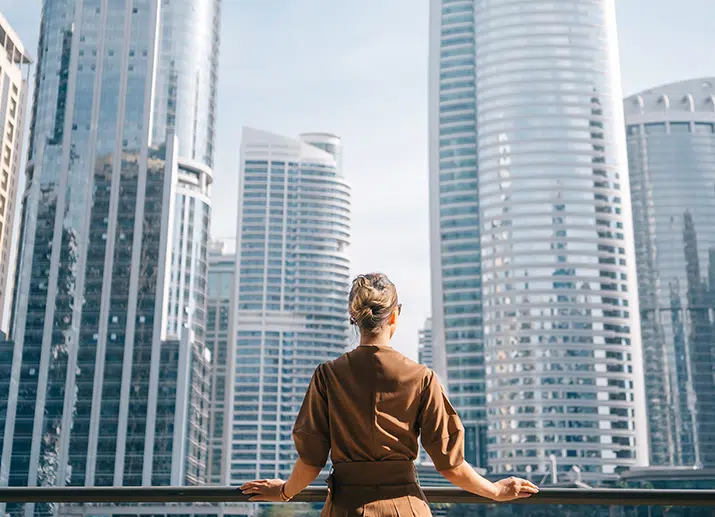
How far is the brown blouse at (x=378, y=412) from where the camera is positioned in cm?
114

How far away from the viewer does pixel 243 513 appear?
3.68 meters

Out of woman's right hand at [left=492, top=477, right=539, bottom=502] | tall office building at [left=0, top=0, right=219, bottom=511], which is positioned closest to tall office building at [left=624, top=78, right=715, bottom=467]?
tall office building at [left=0, top=0, right=219, bottom=511]

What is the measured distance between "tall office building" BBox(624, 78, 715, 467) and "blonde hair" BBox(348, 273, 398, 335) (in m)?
55.2

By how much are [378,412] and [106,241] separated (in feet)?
144

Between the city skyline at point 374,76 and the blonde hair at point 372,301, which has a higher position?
the city skyline at point 374,76

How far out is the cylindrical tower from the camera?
4806 cm

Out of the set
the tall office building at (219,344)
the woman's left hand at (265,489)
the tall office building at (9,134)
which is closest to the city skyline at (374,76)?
the tall office building at (9,134)

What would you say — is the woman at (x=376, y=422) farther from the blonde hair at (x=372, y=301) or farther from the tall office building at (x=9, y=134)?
the tall office building at (x=9, y=134)

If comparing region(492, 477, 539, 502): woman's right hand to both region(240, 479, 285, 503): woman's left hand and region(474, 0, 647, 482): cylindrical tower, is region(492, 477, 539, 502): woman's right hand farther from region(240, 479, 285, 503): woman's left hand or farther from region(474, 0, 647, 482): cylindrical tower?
region(474, 0, 647, 482): cylindrical tower

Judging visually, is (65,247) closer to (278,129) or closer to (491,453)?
(491,453)

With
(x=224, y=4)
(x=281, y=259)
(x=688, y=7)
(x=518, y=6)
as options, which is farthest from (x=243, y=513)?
(x=281, y=259)

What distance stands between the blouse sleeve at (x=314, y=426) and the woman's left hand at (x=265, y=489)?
0.19 meters

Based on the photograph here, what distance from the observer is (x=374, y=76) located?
112ft

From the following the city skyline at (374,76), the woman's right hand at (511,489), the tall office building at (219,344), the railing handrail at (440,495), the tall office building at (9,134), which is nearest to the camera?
the woman's right hand at (511,489)
